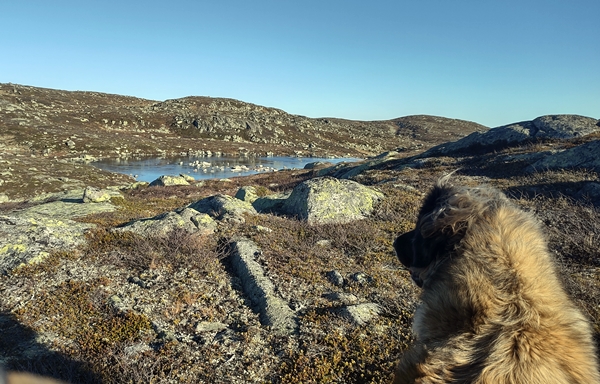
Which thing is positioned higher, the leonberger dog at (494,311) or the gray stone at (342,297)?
the leonberger dog at (494,311)

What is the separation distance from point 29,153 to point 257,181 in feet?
144

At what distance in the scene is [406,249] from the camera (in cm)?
313

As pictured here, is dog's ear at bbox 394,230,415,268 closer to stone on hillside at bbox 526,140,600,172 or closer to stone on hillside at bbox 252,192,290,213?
stone on hillside at bbox 252,192,290,213

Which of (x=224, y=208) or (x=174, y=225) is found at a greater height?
(x=224, y=208)

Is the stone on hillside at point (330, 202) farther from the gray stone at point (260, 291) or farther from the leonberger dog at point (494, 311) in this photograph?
the leonberger dog at point (494, 311)

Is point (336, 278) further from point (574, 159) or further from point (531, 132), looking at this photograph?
point (531, 132)

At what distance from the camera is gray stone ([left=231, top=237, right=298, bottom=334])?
5.47 m

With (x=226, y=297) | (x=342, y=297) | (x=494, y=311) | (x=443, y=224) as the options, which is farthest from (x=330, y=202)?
(x=494, y=311)

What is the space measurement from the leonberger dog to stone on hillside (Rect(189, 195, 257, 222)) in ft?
29.1

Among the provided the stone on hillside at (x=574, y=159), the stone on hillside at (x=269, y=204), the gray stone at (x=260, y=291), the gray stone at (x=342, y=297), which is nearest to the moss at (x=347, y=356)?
the gray stone at (x=260, y=291)

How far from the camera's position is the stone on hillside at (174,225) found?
9.08 meters

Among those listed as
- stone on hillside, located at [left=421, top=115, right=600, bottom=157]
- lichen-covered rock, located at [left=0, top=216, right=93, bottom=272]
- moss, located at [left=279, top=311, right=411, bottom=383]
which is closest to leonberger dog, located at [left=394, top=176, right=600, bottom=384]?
moss, located at [left=279, top=311, right=411, bottom=383]

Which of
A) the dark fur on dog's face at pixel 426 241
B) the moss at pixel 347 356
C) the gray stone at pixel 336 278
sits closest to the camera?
the dark fur on dog's face at pixel 426 241

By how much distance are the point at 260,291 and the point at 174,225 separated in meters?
4.16
